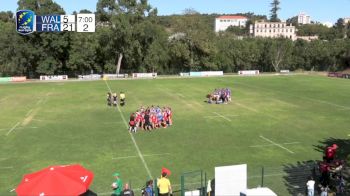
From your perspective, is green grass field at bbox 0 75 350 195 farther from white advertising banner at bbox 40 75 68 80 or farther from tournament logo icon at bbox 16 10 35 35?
white advertising banner at bbox 40 75 68 80

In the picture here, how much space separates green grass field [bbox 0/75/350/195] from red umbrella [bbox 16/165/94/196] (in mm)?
4797

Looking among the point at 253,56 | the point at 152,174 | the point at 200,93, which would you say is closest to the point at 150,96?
the point at 200,93

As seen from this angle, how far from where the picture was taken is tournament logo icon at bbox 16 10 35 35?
7325cm

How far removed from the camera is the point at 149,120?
1092 inches

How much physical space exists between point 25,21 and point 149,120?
5574 centimetres

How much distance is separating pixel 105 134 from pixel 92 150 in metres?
4.01

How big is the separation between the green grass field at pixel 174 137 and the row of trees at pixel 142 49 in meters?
37.0

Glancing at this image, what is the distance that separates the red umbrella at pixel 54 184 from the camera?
11016 mm

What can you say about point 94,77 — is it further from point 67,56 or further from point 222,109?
point 222,109

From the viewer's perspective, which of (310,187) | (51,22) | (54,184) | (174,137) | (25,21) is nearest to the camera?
(54,184)

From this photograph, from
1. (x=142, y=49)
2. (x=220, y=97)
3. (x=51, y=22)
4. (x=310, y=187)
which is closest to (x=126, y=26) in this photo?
(x=142, y=49)

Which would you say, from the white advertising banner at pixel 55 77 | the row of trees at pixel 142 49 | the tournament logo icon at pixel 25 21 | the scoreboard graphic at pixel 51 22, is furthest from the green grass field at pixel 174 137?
the row of trees at pixel 142 49

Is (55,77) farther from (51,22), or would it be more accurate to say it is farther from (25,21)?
(25,21)

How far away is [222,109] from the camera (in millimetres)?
36250
